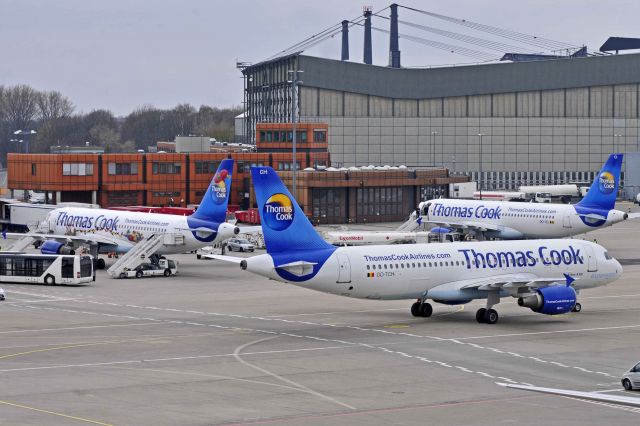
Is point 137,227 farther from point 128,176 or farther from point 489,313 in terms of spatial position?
point 128,176

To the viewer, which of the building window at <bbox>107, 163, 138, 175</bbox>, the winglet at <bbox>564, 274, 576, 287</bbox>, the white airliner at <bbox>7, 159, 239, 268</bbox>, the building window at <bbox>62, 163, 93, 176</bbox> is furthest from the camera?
the building window at <bbox>107, 163, 138, 175</bbox>

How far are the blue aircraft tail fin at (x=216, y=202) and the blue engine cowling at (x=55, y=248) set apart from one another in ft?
36.0

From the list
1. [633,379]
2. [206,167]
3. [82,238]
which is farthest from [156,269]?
[633,379]

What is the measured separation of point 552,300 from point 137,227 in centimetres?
4287

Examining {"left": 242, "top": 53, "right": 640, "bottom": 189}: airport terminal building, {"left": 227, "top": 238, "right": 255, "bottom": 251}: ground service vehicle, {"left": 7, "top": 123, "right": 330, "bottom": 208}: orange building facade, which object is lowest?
{"left": 227, "top": 238, "right": 255, "bottom": 251}: ground service vehicle

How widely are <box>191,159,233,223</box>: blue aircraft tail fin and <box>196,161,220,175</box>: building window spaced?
4732 cm

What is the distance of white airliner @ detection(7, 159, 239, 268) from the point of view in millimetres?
91625

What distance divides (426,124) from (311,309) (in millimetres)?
132727

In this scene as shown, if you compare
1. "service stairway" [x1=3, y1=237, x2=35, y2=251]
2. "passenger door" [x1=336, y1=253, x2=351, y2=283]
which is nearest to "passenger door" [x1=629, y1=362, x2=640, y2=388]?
"passenger door" [x1=336, y1=253, x2=351, y2=283]

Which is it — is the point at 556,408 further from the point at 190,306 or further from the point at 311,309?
the point at 190,306

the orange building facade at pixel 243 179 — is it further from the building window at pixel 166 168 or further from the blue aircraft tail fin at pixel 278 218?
the blue aircraft tail fin at pixel 278 218

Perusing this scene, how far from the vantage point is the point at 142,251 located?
3519 inches

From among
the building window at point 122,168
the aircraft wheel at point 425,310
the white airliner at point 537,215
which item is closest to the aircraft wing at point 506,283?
the aircraft wheel at point 425,310

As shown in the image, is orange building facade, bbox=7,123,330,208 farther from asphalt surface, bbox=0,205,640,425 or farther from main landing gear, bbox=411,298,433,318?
main landing gear, bbox=411,298,433,318
